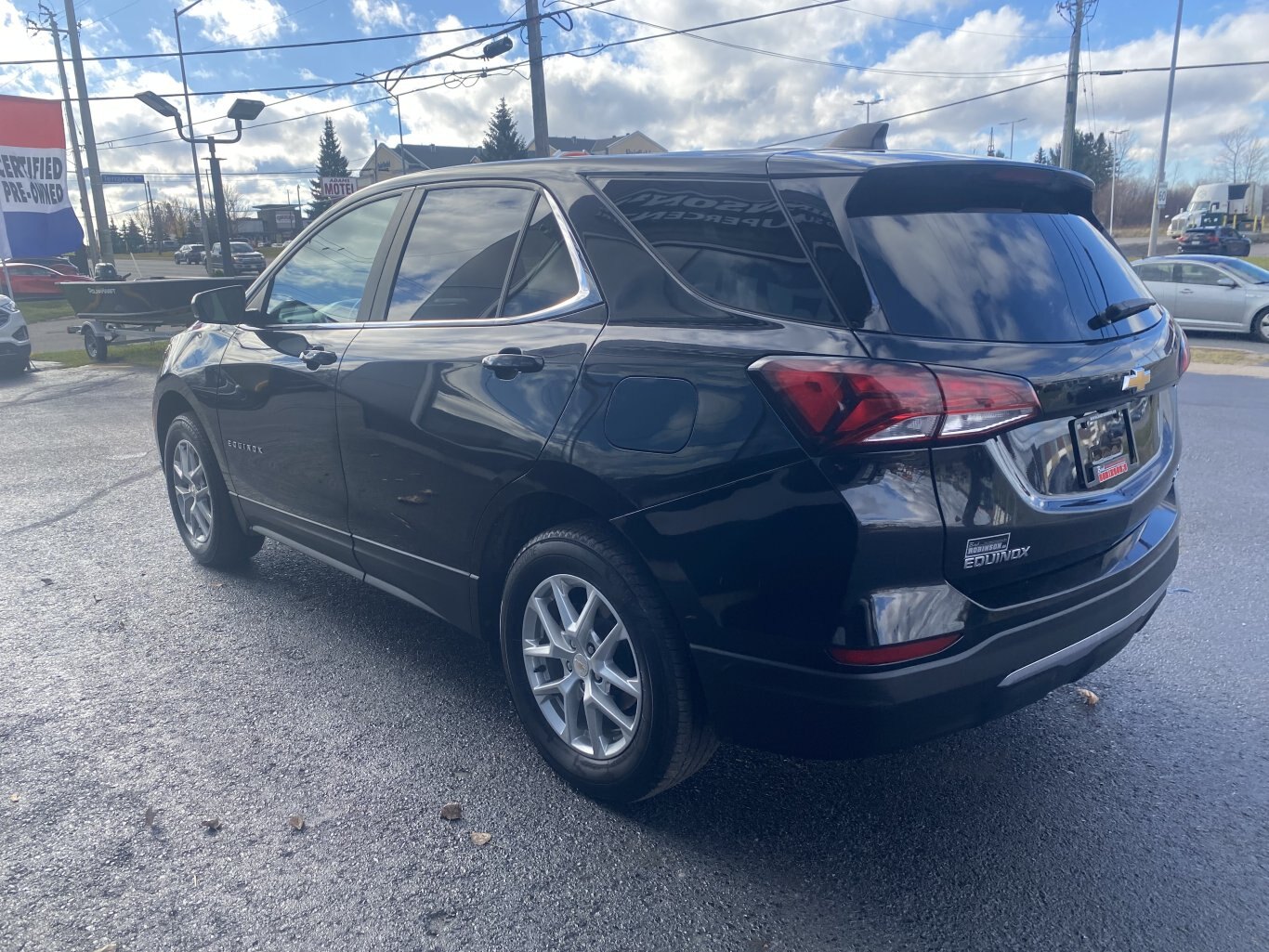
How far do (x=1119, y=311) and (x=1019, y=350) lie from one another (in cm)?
60

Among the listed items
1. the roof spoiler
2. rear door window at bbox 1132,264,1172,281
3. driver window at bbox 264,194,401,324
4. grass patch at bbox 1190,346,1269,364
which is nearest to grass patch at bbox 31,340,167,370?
driver window at bbox 264,194,401,324

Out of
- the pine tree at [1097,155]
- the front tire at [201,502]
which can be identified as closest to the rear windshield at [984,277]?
the front tire at [201,502]

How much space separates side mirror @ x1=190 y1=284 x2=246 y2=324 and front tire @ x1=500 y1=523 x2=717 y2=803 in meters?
2.35

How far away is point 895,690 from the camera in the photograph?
2.21m

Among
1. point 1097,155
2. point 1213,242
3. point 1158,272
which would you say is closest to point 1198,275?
point 1158,272

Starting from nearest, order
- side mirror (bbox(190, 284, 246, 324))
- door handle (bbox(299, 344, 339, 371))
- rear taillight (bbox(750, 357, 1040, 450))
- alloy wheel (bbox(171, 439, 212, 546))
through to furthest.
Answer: rear taillight (bbox(750, 357, 1040, 450))
door handle (bbox(299, 344, 339, 371))
side mirror (bbox(190, 284, 246, 324))
alloy wheel (bbox(171, 439, 212, 546))

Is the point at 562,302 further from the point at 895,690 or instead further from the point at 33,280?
the point at 33,280

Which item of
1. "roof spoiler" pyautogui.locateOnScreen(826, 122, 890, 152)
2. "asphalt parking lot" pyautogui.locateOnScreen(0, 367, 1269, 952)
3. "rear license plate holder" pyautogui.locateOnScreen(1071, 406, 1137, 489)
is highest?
"roof spoiler" pyautogui.locateOnScreen(826, 122, 890, 152)

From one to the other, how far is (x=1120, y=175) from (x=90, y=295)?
8066 centimetres

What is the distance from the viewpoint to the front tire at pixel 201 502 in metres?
4.78

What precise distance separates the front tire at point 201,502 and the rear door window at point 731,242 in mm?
2917

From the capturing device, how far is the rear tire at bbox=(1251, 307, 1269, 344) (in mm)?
16688

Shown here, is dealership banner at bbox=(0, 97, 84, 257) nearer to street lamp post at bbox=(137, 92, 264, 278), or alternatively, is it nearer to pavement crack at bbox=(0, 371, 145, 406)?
street lamp post at bbox=(137, 92, 264, 278)

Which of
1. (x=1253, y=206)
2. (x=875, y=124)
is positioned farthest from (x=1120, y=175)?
(x=875, y=124)
